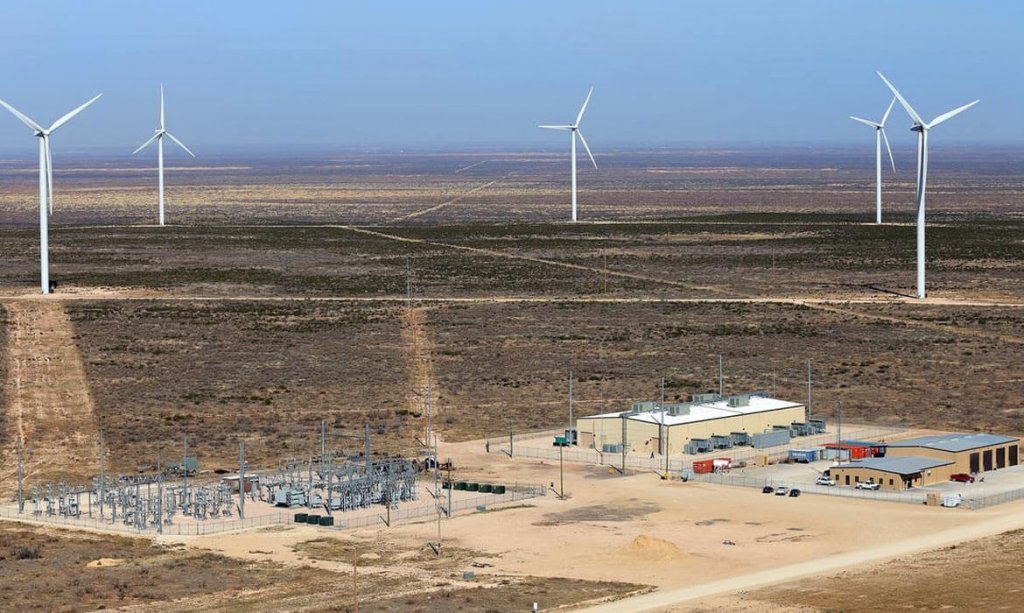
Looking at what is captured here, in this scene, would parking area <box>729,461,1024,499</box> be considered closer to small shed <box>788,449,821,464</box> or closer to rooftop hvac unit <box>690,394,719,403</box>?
small shed <box>788,449,821,464</box>

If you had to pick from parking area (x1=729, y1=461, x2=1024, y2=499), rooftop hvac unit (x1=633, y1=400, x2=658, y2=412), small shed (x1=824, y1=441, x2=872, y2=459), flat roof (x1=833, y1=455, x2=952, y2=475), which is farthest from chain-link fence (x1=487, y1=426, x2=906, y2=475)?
flat roof (x1=833, y1=455, x2=952, y2=475)

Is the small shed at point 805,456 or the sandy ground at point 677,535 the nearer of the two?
the sandy ground at point 677,535

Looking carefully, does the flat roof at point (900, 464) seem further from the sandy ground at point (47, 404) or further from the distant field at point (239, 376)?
the sandy ground at point (47, 404)

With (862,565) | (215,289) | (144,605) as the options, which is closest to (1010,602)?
(862,565)

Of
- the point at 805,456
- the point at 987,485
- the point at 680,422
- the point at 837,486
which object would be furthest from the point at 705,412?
the point at 987,485

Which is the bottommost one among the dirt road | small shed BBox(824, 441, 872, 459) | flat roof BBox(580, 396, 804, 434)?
the dirt road

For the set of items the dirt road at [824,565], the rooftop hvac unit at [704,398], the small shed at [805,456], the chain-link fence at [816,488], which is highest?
the rooftop hvac unit at [704,398]

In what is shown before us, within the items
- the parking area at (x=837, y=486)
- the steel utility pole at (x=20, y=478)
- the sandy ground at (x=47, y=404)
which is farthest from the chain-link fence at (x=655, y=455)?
the steel utility pole at (x=20, y=478)

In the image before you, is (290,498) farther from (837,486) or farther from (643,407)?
(643,407)

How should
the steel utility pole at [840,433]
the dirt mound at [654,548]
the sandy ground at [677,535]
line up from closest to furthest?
1. the sandy ground at [677,535]
2. the dirt mound at [654,548]
3. the steel utility pole at [840,433]
